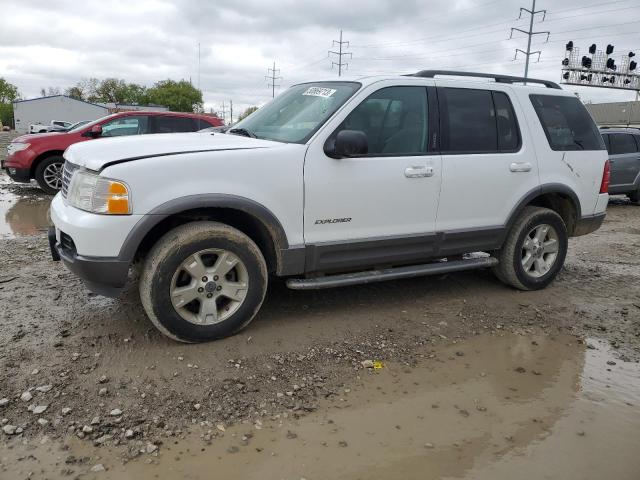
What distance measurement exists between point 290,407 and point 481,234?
257 cm

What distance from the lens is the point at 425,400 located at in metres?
3.21

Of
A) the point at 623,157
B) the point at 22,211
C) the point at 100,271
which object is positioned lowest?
the point at 22,211

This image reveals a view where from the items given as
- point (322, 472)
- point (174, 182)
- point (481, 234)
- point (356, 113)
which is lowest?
point (322, 472)

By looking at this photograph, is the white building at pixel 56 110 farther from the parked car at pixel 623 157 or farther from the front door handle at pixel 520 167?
the front door handle at pixel 520 167

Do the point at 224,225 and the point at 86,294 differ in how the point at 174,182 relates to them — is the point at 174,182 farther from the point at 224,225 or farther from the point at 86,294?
the point at 86,294

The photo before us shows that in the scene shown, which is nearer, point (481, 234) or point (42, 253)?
point (481, 234)

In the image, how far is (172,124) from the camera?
1096 centimetres

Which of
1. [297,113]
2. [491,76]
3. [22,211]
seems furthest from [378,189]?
[22,211]

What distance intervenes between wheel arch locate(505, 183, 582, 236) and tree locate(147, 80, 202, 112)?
9338 cm

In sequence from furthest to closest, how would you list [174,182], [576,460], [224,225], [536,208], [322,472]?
[536,208] < [224,225] < [174,182] < [576,460] < [322,472]

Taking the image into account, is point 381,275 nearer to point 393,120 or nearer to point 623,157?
point 393,120

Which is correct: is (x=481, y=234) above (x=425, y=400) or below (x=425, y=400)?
above

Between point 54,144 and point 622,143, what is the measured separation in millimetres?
12056

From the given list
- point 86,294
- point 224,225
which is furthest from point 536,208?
point 86,294
